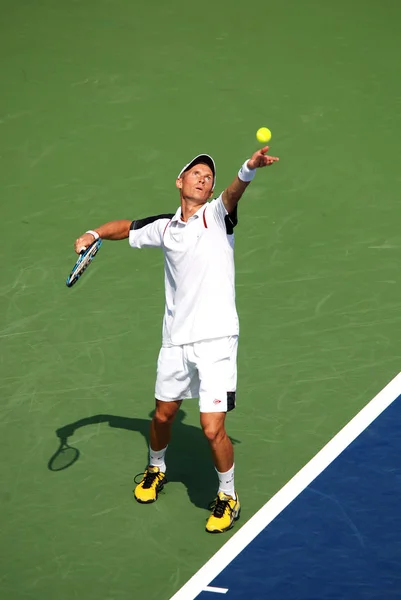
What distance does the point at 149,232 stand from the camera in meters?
10.2

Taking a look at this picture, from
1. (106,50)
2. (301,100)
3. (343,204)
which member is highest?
(106,50)

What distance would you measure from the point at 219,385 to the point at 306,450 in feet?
4.46

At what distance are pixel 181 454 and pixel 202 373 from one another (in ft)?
4.43

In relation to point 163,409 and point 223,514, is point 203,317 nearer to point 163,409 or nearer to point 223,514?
point 163,409

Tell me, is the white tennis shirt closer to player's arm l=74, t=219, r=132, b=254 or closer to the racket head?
player's arm l=74, t=219, r=132, b=254

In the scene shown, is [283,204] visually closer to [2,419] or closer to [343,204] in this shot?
[343,204]

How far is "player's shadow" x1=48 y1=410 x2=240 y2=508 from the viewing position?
1046cm

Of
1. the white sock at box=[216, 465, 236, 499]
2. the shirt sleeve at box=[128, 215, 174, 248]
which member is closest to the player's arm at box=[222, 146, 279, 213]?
the shirt sleeve at box=[128, 215, 174, 248]

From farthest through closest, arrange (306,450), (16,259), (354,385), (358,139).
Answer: (358,139), (16,259), (354,385), (306,450)

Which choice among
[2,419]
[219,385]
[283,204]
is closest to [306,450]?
[219,385]

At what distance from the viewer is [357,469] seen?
34.3 feet

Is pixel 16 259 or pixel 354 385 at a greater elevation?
pixel 16 259

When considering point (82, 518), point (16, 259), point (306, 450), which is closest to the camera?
point (82, 518)

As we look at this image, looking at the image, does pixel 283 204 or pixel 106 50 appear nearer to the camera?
pixel 283 204
